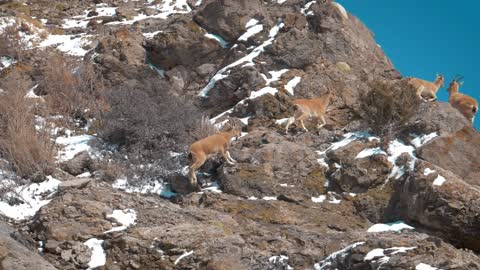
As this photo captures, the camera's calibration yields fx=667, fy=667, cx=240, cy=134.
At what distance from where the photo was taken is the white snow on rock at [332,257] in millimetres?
9156

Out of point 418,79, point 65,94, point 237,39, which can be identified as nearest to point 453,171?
point 418,79

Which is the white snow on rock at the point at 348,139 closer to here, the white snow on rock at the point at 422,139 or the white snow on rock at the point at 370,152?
the white snow on rock at the point at 370,152

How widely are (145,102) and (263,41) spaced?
4.86m

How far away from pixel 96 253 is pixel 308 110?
7.07 metres

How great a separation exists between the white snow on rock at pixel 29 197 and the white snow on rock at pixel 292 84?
280 inches

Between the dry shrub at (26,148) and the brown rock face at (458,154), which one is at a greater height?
the brown rock face at (458,154)

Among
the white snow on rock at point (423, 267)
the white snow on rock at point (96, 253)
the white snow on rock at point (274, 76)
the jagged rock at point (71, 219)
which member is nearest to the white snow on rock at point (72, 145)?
the jagged rock at point (71, 219)

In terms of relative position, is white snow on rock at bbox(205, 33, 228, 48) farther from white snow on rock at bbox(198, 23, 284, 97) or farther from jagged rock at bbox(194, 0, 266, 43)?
white snow on rock at bbox(198, 23, 284, 97)

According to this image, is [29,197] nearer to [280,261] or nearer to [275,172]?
[275,172]

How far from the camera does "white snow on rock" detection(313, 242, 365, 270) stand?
360 inches

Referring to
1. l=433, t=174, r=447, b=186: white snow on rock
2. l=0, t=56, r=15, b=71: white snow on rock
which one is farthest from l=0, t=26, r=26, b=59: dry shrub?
l=433, t=174, r=447, b=186: white snow on rock

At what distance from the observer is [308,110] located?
15430mm

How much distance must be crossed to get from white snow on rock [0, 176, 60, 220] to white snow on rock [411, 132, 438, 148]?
23.2 ft

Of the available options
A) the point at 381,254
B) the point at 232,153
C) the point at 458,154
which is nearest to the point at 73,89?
the point at 232,153
